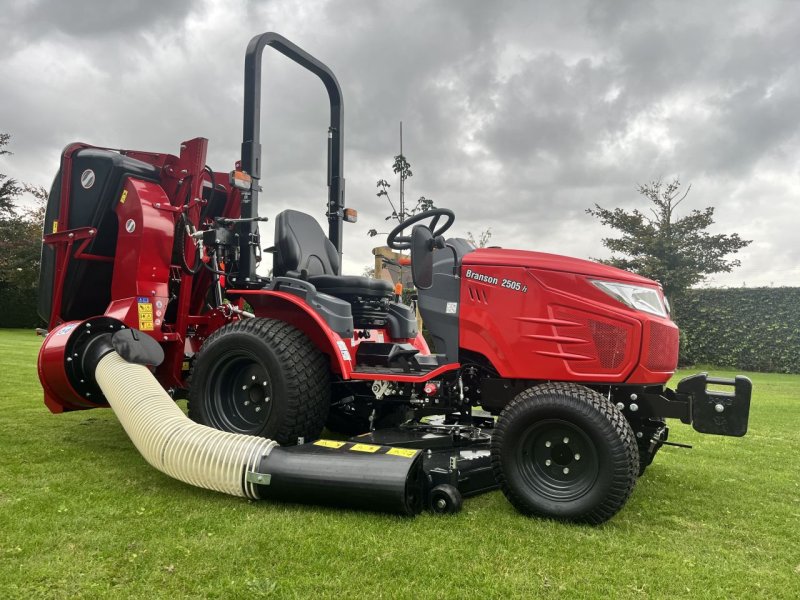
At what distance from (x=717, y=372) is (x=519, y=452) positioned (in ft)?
46.0

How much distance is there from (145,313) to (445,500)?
264cm

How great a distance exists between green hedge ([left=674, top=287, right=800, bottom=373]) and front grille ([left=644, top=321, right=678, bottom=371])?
12.7 m

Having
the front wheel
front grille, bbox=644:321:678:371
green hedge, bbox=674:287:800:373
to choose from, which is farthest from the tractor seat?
green hedge, bbox=674:287:800:373

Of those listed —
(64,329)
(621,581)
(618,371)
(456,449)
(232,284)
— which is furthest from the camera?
(232,284)

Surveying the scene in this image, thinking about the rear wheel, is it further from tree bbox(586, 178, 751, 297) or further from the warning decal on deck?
tree bbox(586, 178, 751, 297)

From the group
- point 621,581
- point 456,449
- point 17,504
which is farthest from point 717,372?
point 17,504

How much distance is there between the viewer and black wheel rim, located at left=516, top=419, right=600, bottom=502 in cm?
282

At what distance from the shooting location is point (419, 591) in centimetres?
204

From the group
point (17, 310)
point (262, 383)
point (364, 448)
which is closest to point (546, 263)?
point (364, 448)

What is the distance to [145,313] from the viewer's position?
14.0ft

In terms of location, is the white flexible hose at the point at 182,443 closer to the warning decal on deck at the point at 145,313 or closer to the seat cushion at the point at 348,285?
the warning decal on deck at the point at 145,313

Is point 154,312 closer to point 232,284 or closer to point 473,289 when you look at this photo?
point 232,284

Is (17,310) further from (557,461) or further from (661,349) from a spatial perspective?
(661,349)

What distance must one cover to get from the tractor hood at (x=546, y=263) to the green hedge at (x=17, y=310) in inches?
975
